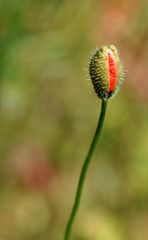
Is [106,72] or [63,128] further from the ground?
[106,72]

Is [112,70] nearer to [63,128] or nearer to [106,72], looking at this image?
[106,72]

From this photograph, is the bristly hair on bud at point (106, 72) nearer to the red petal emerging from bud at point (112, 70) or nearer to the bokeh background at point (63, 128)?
the red petal emerging from bud at point (112, 70)

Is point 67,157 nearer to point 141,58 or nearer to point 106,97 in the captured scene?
point 141,58

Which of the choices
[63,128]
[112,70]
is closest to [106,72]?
[112,70]

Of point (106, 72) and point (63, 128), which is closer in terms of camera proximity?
point (106, 72)

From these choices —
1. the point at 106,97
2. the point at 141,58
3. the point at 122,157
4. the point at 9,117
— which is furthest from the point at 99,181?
the point at 106,97

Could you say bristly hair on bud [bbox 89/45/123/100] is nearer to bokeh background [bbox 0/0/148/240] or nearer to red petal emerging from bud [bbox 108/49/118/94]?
red petal emerging from bud [bbox 108/49/118/94]

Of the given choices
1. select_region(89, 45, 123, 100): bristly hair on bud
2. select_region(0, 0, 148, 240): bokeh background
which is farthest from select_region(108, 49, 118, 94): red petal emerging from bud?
select_region(0, 0, 148, 240): bokeh background

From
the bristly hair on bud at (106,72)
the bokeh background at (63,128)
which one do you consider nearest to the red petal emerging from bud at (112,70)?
the bristly hair on bud at (106,72)
